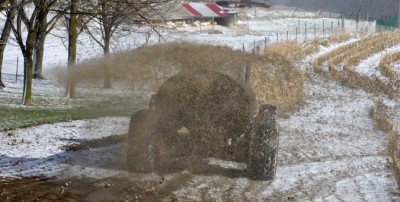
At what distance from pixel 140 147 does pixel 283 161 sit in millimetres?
3509

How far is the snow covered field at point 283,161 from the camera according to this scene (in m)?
11.6

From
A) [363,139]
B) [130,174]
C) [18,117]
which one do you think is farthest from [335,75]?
[130,174]

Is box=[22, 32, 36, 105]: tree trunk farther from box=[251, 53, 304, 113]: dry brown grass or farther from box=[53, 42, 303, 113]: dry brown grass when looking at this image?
box=[251, 53, 304, 113]: dry brown grass

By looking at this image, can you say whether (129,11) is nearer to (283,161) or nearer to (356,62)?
(283,161)

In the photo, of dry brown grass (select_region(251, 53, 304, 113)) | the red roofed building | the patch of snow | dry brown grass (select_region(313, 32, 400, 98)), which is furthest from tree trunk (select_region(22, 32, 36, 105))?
the red roofed building

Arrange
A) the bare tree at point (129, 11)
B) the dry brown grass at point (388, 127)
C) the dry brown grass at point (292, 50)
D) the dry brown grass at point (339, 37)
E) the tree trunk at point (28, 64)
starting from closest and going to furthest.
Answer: the dry brown grass at point (388, 127)
the bare tree at point (129, 11)
the tree trunk at point (28, 64)
the dry brown grass at point (292, 50)
the dry brown grass at point (339, 37)

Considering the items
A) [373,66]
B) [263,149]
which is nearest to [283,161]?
[263,149]

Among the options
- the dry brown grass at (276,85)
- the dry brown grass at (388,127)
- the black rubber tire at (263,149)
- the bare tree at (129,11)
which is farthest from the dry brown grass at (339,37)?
the black rubber tire at (263,149)

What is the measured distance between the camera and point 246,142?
12.7 m

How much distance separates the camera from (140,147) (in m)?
12.4

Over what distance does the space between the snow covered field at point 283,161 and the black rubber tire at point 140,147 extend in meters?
0.25

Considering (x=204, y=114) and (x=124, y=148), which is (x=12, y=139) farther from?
(x=204, y=114)

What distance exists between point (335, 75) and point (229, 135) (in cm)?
2065

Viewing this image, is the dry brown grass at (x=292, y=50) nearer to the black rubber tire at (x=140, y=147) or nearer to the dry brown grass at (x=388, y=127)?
the dry brown grass at (x=388, y=127)
